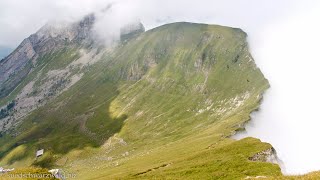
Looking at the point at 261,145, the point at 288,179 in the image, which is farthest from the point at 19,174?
the point at 261,145

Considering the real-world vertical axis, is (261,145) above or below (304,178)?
above

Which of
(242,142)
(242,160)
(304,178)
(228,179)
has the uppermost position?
(242,142)

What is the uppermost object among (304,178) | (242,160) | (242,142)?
(242,142)

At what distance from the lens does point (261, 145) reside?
10988cm

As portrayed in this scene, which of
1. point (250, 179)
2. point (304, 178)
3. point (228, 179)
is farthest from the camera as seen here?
point (228, 179)

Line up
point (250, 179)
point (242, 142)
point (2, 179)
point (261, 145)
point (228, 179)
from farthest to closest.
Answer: point (242, 142) → point (261, 145) → point (228, 179) → point (2, 179) → point (250, 179)

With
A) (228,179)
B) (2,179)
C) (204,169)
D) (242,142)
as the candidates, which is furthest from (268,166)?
(2,179)

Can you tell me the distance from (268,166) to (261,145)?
2842 centimetres

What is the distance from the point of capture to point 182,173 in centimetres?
9625

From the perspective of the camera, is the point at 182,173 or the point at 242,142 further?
the point at 242,142

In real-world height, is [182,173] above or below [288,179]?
above

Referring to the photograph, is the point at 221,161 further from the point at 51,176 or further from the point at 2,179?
the point at 2,179

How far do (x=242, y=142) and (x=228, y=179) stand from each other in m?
44.2

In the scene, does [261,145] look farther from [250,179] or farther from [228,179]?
[250,179]
